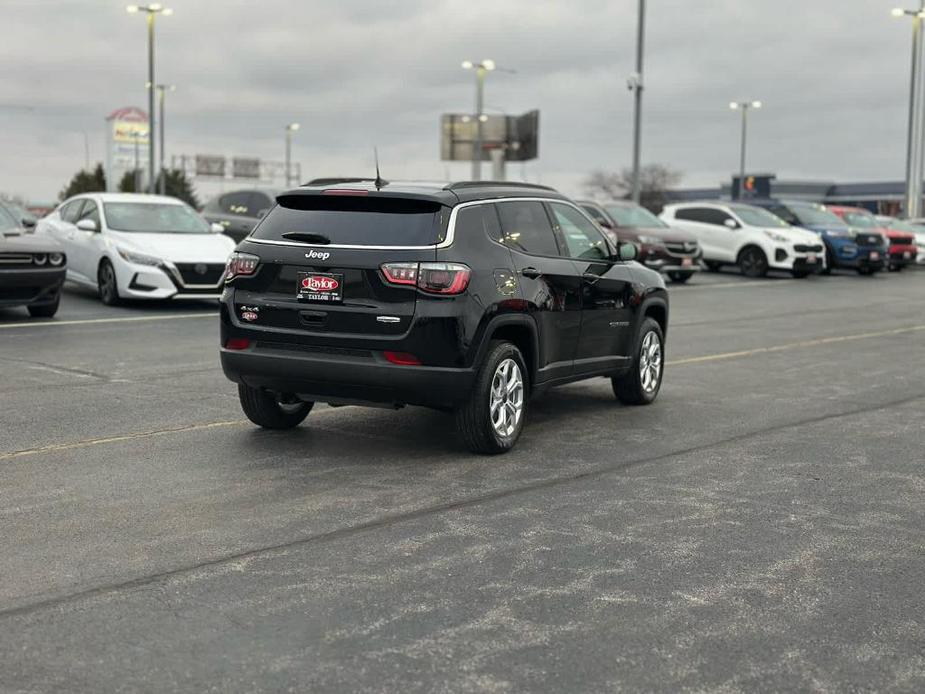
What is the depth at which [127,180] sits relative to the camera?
10881 cm

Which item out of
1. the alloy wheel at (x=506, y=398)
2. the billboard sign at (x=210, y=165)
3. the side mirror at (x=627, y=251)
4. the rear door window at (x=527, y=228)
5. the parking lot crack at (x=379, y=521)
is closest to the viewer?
the parking lot crack at (x=379, y=521)

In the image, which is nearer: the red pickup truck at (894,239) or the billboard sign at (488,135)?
the red pickup truck at (894,239)

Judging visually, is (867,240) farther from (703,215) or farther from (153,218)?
(153,218)

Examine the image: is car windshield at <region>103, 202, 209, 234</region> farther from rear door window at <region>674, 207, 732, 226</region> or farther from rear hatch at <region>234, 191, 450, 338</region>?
rear door window at <region>674, 207, 732, 226</region>

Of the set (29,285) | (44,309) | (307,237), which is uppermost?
(307,237)

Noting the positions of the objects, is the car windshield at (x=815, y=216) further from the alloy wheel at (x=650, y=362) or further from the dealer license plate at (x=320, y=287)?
the dealer license plate at (x=320, y=287)

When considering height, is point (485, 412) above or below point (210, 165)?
below

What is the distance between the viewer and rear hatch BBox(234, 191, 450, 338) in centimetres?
762

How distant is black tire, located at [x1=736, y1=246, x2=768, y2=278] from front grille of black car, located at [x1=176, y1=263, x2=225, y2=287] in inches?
669

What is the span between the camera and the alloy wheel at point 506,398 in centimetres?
798

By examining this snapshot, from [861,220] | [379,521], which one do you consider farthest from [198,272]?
[861,220]

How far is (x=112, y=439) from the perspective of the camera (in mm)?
8359

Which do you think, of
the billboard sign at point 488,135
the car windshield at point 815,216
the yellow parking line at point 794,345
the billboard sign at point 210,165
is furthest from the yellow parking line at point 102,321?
the billboard sign at point 210,165

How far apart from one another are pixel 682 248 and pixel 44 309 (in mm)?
15648
